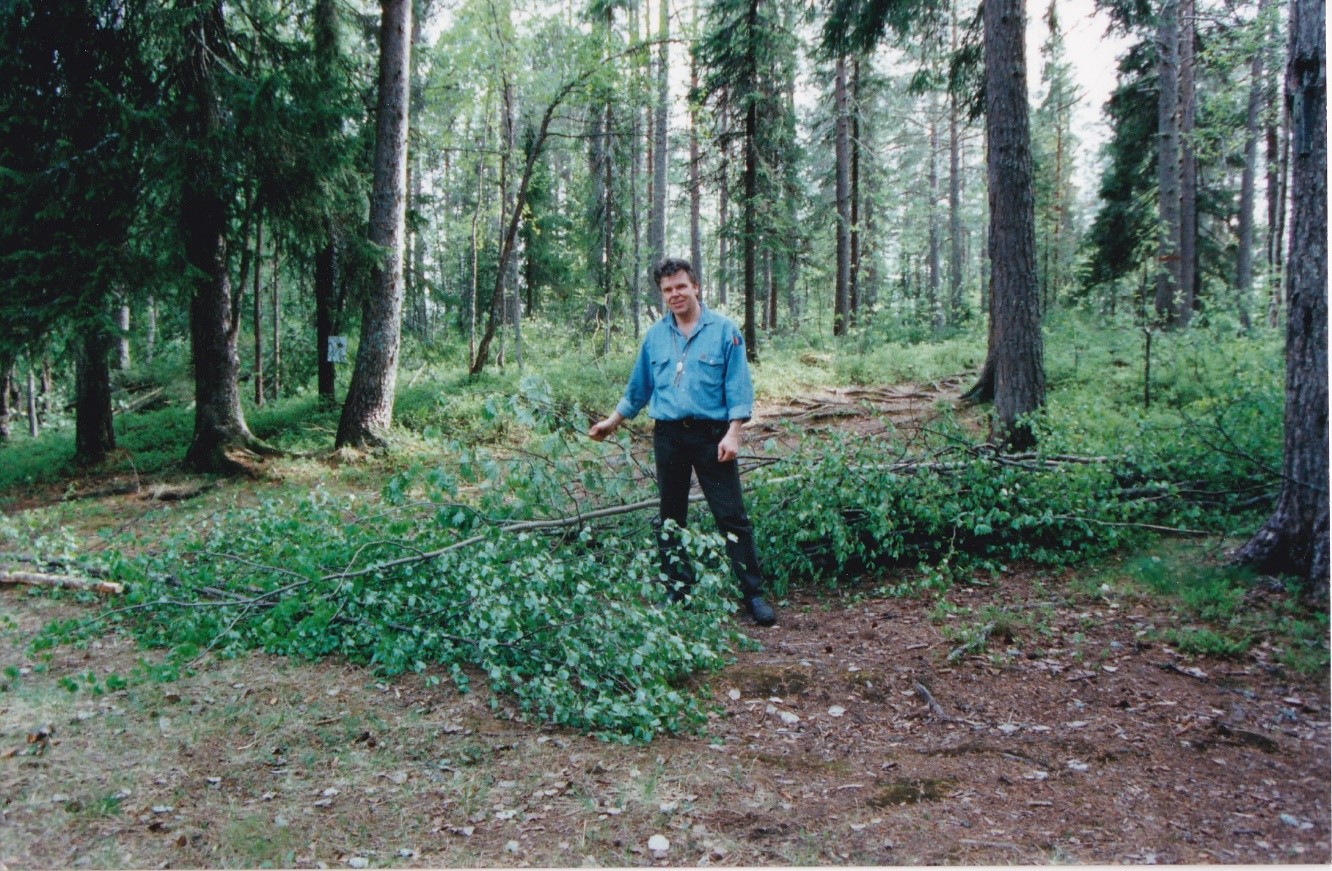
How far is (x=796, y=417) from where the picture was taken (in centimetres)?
1027

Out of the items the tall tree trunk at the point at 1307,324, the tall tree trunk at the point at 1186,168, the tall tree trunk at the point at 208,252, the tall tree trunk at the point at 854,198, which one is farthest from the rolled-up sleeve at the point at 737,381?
the tall tree trunk at the point at 854,198

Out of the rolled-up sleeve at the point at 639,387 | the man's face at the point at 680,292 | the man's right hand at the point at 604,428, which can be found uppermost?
Result: the man's face at the point at 680,292

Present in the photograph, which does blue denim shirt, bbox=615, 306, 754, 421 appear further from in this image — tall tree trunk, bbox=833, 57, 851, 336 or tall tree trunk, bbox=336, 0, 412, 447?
tall tree trunk, bbox=833, 57, 851, 336

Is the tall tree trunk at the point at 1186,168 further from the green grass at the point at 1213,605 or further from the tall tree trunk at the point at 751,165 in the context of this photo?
the green grass at the point at 1213,605

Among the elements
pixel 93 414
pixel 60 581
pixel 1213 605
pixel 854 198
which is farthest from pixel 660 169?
pixel 1213 605

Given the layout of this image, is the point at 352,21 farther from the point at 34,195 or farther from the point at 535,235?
the point at 535,235

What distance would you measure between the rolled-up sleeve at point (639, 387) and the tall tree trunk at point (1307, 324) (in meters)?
2.97

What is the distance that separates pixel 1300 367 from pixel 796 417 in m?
7.07

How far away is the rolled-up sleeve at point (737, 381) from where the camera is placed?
3.95m

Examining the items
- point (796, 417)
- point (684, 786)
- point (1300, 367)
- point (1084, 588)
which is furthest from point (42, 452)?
point (1300, 367)

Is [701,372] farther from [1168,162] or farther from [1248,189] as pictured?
[1248,189]

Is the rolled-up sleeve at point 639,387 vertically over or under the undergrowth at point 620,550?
over

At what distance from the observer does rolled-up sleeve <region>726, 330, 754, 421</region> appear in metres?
3.95

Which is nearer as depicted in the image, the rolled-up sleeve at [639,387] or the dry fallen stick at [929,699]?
the dry fallen stick at [929,699]
